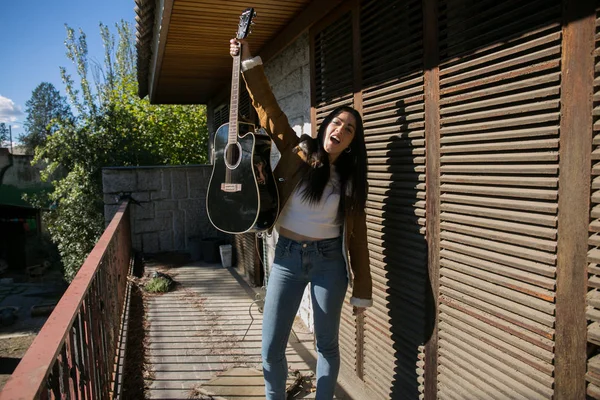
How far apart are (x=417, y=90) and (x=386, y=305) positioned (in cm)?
112

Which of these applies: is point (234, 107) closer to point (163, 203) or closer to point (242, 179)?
point (242, 179)

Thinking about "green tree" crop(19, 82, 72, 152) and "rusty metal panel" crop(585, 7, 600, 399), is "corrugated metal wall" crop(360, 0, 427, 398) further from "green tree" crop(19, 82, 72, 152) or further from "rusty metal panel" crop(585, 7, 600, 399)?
"green tree" crop(19, 82, 72, 152)

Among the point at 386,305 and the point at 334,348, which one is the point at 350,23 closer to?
the point at 386,305

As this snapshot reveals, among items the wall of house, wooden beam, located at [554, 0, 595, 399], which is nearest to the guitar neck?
the wall of house

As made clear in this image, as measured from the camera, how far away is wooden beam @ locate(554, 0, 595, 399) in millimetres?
1229

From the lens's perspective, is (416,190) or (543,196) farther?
(416,190)

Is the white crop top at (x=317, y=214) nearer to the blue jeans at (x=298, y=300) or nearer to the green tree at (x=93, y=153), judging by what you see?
the blue jeans at (x=298, y=300)

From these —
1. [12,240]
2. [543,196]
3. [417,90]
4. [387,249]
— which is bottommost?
[12,240]

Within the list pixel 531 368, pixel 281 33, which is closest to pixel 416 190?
pixel 531 368

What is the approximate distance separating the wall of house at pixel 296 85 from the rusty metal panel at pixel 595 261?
235cm

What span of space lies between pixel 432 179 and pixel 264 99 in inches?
35.4

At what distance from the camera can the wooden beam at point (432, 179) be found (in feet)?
6.18

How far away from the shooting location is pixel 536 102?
141cm

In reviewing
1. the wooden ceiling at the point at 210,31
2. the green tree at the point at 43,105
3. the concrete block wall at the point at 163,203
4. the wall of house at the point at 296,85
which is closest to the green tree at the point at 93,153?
the concrete block wall at the point at 163,203
